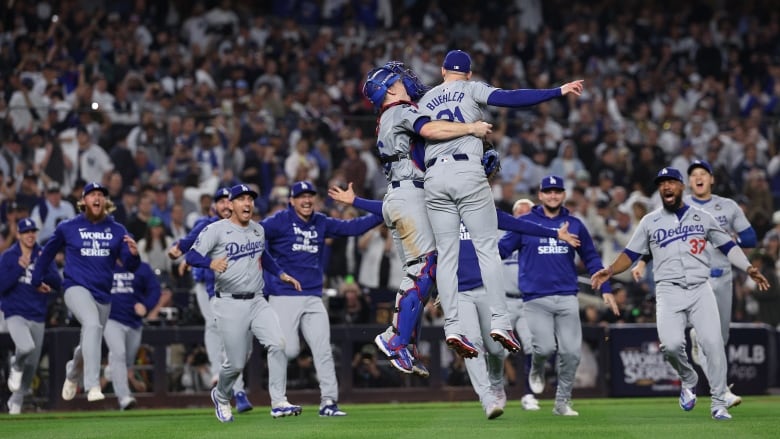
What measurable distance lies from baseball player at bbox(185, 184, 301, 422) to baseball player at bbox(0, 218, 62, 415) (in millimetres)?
3554

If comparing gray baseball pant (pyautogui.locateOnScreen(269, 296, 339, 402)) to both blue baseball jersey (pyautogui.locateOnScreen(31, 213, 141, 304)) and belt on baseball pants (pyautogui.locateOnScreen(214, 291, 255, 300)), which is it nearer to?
belt on baseball pants (pyautogui.locateOnScreen(214, 291, 255, 300))

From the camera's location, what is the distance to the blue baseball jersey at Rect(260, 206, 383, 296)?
14.7 m

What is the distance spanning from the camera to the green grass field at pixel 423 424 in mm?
10938

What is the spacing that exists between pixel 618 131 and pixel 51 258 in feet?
38.1

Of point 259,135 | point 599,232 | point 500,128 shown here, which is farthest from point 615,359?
point 259,135

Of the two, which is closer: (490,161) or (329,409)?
(490,161)

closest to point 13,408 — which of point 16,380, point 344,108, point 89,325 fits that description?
point 16,380

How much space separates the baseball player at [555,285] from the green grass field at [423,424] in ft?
2.05

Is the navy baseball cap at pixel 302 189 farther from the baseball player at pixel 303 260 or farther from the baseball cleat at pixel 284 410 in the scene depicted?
the baseball cleat at pixel 284 410

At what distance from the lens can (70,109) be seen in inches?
800

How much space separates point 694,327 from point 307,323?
4167 millimetres

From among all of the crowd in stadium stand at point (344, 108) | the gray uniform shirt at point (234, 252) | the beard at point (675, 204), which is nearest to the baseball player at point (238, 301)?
the gray uniform shirt at point (234, 252)

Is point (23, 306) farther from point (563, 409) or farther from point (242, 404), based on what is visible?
point (563, 409)

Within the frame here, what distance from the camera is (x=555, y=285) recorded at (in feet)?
47.2
